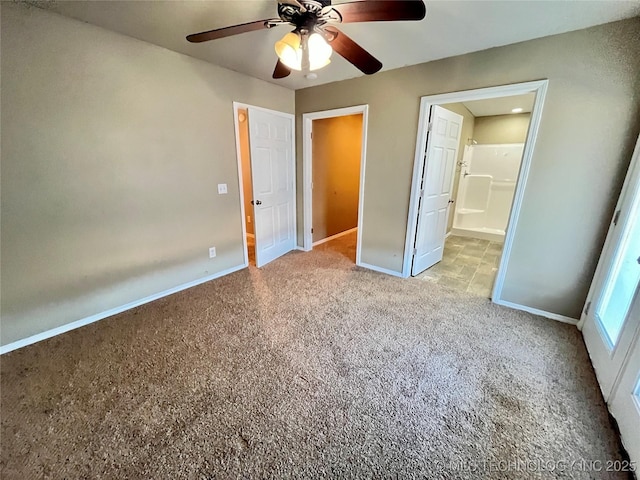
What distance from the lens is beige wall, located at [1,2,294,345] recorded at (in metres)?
1.79

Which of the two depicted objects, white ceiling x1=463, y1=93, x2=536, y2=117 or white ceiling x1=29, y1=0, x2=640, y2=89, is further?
white ceiling x1=463, y1=93, x2=536, y2=117

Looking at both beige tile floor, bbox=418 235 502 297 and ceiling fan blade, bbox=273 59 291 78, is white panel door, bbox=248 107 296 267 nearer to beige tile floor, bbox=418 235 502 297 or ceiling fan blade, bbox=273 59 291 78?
ceiling fan blade, bbox=273 59 291 78

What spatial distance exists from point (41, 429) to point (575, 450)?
2698 mm

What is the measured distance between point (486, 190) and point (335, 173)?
9.85ft

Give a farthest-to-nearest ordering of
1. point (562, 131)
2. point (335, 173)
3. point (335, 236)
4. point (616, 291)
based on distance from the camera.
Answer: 1. point (335, 236)
2. point (335, 173)
3. point (562, 131)
4. point (616, 291)

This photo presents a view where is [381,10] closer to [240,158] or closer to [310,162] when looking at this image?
[240,158]

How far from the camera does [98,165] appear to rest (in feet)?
6.97

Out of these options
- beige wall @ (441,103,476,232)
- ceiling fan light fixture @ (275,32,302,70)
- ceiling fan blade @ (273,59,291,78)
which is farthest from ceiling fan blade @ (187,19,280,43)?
beige wall @ (441,103,476,232)

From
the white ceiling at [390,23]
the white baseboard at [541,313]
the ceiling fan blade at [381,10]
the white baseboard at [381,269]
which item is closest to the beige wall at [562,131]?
the white baseboard at [541,313]

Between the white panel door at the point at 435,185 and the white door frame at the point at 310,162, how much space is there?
0.72 meters

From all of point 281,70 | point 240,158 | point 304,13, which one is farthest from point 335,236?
point 304,13

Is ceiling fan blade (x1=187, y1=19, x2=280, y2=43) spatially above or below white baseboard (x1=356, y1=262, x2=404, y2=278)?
above

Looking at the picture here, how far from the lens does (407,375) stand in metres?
1.73

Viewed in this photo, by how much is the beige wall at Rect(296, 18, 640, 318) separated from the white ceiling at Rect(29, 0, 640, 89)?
145mm
